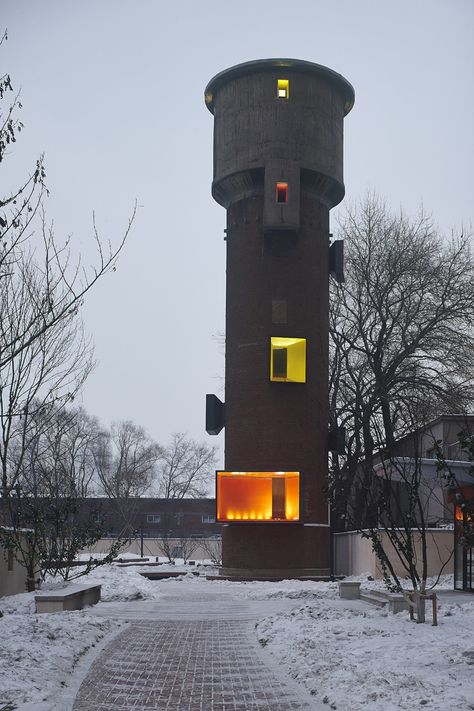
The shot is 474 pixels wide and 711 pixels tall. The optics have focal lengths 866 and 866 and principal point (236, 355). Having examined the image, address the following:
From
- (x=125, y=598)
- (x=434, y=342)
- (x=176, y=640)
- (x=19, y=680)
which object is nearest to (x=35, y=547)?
(x=125, y=598)

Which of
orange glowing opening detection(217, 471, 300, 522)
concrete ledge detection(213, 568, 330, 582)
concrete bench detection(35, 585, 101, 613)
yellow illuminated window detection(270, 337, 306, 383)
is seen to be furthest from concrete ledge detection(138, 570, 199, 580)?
concrete bench detection(35, 585, 101, 613)

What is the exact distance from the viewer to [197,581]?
3316cm

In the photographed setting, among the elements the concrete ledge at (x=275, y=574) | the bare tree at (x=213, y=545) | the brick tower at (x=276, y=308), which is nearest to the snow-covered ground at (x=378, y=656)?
the concrete ledge at (x=275, y=574)

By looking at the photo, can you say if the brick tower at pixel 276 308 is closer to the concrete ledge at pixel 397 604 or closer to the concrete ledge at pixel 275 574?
the concrete ledge at pixel 275 574

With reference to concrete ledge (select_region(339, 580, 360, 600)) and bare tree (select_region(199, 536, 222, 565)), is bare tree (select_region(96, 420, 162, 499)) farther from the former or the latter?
concrete ledge (select_region(339, 580, 360, 600))

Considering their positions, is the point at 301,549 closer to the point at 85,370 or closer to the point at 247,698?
the point at 85,370

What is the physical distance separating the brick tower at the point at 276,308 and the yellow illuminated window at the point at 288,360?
40mm

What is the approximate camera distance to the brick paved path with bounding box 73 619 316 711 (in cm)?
973

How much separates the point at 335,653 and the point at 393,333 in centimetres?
2809

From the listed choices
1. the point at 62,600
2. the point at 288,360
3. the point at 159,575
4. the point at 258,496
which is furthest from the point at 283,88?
the point at 62,600

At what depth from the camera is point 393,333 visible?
3894 cm

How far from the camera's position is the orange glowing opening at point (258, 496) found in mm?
33812

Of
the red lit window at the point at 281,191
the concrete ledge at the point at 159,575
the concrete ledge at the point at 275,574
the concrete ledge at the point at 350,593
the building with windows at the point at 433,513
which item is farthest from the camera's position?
the concrete ledge at the point at 159,575

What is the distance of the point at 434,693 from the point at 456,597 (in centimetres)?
1154
